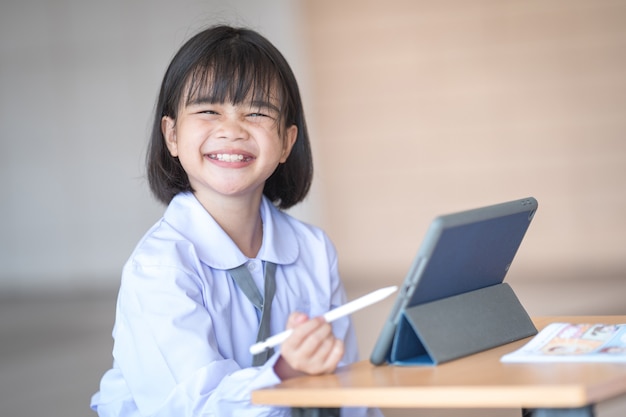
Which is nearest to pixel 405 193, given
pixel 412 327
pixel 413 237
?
pixel 413 237

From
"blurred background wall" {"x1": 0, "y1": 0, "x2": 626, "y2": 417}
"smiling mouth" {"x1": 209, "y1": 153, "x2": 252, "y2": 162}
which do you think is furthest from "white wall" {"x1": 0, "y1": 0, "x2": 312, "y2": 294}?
"smiling mouth" {"x1": 209, "y1": 153, "x2": 252, "y2": 162}

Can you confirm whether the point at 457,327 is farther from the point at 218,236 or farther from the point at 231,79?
the point at 231,79

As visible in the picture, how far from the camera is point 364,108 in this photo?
24.2ft

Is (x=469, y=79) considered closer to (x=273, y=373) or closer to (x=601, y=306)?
(x=601, y=306)

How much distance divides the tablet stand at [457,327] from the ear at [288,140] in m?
0.75

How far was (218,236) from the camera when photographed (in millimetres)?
1841

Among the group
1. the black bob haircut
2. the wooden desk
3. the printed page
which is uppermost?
the black bob haircut

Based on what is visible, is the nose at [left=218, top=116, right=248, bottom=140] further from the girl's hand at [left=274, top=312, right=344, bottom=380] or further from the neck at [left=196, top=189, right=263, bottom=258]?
the girl's hand at [left=274, top=312, right=344, bottom=380]

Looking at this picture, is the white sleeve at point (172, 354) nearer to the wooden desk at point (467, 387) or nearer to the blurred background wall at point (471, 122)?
the wooden desk at point (467, 387)

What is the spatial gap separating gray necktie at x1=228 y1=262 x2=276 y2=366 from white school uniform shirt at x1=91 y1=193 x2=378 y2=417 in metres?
0.02

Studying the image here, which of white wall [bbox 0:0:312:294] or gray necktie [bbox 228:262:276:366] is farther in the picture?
white wall [bbox 0:0:312:294]

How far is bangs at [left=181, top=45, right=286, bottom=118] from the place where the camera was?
6.34 ft

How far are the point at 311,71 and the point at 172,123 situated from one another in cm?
546

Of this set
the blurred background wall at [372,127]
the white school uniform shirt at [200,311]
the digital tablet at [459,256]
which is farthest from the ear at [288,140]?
the blurred background wall at [372,127]
